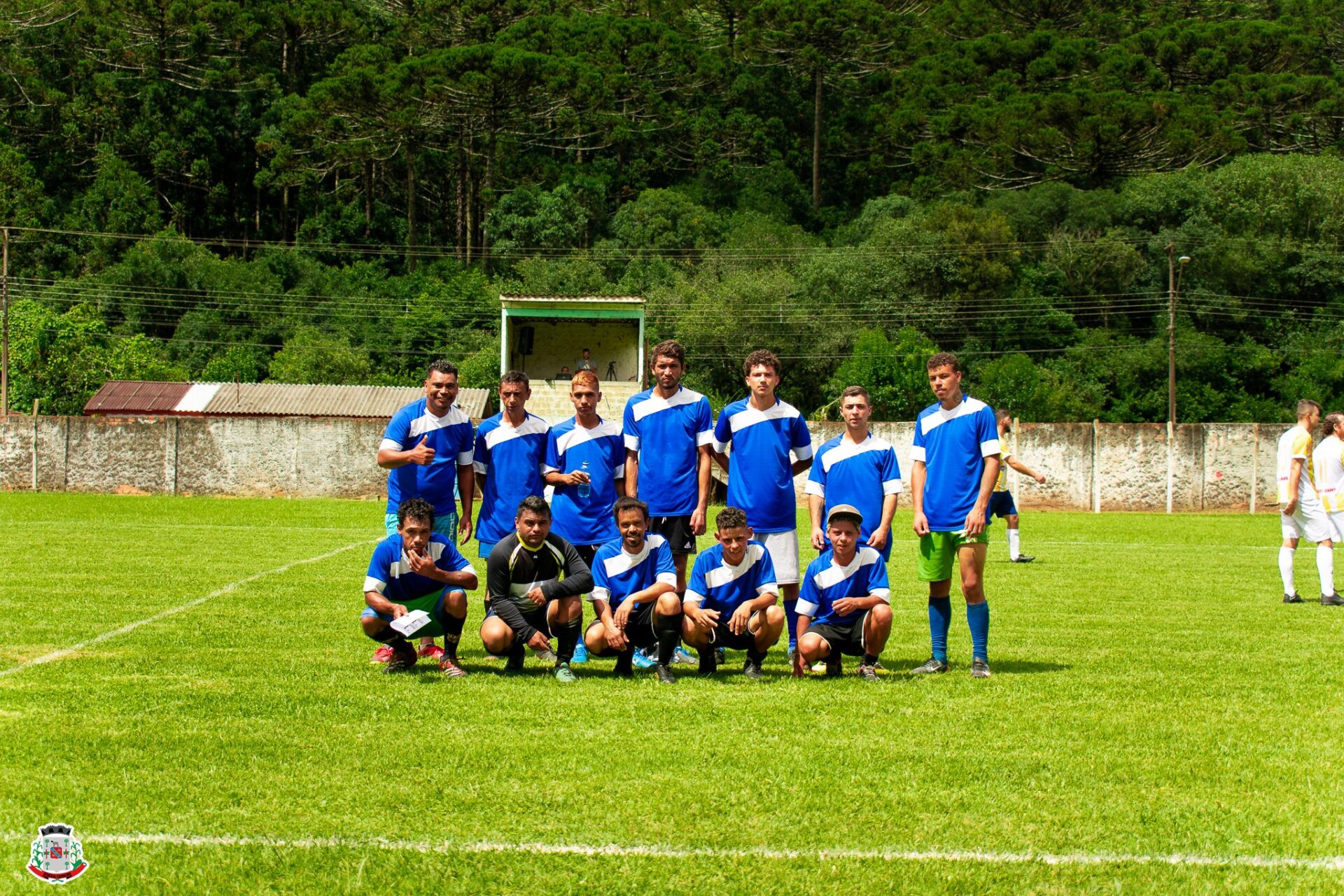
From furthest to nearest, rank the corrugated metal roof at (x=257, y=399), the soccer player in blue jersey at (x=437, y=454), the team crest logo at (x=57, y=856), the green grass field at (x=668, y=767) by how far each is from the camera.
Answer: the corrugated metal roof at (x=257, y=399) < the soccer player in blue jersey at (x=437, y=454) < the green grass field at (x=668, y=767) < the team crest logo at (x=57, y=856)

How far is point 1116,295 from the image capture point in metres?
58.4

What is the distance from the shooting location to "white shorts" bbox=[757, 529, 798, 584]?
798 centimetres

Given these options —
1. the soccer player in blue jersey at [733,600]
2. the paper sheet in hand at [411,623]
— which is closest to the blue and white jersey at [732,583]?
the soccer player in blue jersey at [733,600]

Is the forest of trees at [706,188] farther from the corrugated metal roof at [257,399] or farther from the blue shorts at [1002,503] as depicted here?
the blue shorts at [1002,503]

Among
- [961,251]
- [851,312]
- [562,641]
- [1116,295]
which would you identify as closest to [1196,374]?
[1116,295]

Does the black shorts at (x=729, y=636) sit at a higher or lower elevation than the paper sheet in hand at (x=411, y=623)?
lower

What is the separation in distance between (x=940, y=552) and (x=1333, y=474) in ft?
21.6

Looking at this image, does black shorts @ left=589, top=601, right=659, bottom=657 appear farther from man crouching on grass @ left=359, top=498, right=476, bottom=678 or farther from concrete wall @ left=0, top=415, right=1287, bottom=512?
concrete wall @ left=0, top=415, right=1287, bottom=512

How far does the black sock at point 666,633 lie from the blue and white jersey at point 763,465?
100 centimetres

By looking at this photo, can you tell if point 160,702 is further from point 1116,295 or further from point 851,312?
point 1116,295

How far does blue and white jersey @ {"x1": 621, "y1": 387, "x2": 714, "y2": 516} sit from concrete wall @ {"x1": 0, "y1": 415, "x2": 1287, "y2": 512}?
67.1 feet

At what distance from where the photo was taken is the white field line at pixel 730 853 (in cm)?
417

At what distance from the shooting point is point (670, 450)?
8195mm

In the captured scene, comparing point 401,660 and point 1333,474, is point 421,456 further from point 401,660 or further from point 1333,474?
point 1333,474
